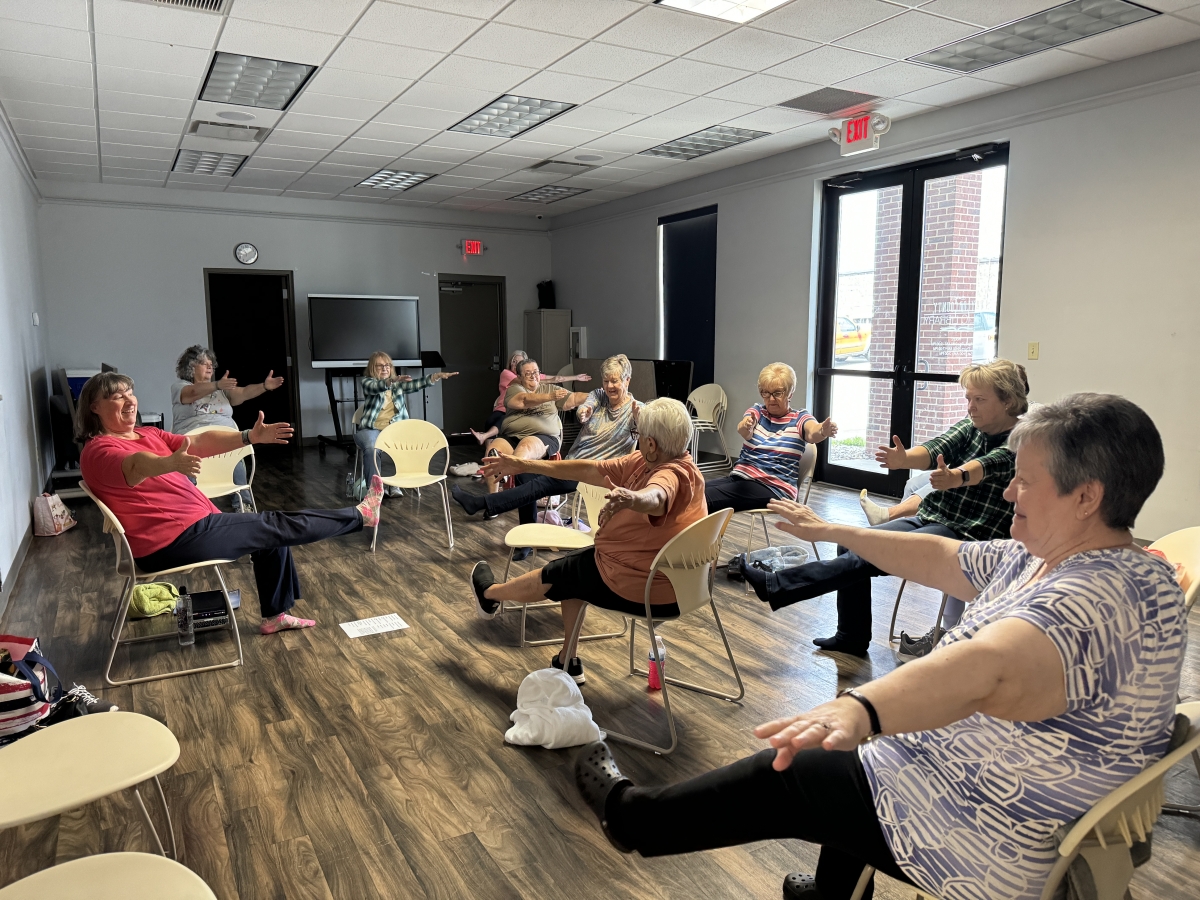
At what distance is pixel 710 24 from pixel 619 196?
5.73 metres

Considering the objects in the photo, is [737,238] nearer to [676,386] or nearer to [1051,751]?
[676,386]

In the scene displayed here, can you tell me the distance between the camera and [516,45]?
4.73 meters

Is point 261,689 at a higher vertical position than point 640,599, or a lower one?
lower

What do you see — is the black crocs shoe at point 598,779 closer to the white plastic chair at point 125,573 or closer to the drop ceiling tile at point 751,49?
the white plastic chair at point 125,573

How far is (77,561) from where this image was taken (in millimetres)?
5277

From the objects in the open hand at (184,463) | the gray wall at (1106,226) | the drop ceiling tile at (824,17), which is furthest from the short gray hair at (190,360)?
the gray wall at (1106,226)

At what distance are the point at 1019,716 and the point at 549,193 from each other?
9.36 meters

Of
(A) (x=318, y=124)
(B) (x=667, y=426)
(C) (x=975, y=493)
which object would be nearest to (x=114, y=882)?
(B) (x=667, y=426)

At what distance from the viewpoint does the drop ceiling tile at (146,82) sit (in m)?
5.05

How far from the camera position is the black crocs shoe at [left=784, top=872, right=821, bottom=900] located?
197cm

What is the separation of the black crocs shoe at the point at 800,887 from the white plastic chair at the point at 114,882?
1.34m

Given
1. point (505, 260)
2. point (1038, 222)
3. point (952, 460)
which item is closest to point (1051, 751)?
point (952, 460)

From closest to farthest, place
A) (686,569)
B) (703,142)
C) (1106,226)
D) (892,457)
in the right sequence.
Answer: (686,569) → (892,457) → (1106,226) → (703,142)

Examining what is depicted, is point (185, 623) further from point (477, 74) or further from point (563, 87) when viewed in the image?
point (563, 87)
